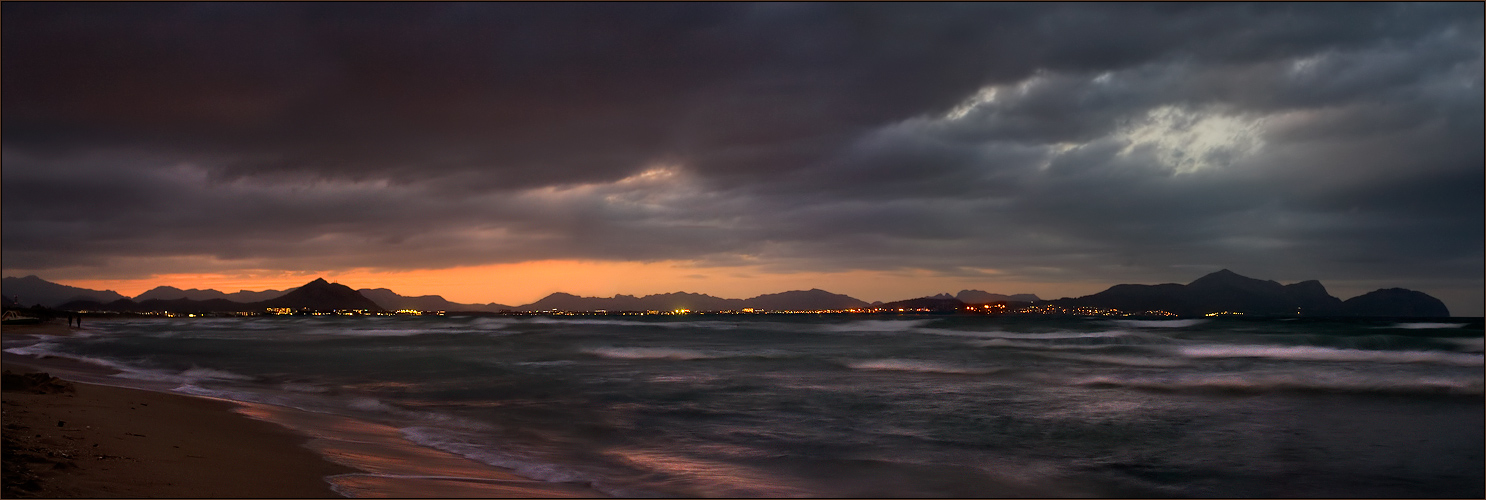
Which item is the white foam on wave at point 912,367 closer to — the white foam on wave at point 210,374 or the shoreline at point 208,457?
the shoreline at point 208,457

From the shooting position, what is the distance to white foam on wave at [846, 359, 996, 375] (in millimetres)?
27172

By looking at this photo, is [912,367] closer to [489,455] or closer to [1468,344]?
[489,455]

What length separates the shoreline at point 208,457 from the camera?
6781 millimetres

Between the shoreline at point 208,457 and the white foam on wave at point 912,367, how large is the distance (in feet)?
60.1

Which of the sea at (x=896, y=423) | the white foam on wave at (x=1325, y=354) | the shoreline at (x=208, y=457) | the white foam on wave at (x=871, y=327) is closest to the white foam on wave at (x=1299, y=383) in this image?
the sea at (x=896, y=423)

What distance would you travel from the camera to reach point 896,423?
49.0ft

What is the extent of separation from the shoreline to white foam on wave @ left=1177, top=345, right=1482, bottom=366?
3398 centimetres

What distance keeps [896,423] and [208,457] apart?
10803mm

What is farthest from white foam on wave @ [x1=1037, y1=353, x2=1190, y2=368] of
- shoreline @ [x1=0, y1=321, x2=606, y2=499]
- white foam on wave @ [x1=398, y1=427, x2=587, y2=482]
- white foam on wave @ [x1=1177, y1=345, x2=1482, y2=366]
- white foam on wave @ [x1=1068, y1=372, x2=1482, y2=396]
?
shoreline @ [x1=0, y1=321, x2=606, y2=499]

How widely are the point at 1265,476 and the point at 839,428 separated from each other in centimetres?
641

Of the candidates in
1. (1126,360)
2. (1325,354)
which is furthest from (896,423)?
(1325,354)

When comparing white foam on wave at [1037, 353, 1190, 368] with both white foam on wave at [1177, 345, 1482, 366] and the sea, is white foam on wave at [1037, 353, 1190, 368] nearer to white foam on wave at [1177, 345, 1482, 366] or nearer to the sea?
the sea

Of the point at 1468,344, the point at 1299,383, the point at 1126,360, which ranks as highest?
the point at 1468,344

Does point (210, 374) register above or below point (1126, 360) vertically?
above
